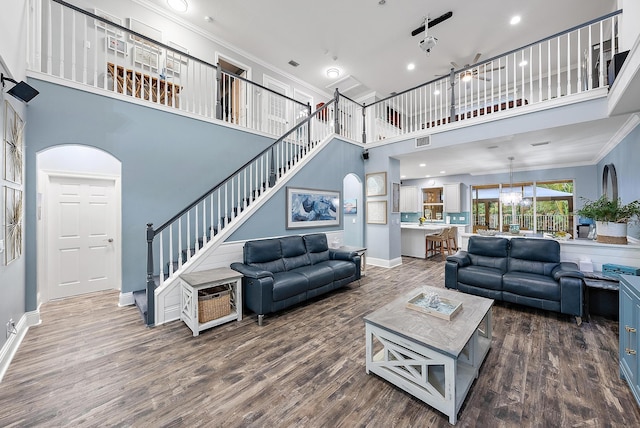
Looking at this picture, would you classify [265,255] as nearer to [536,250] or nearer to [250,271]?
[250,271]

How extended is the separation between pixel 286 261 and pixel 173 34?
17.0 ft

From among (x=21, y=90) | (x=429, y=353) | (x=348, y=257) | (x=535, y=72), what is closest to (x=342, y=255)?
(x=348, y=257)

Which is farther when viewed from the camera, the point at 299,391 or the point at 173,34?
the point at 173,34

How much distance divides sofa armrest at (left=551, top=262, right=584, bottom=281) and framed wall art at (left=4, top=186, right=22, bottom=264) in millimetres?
6143

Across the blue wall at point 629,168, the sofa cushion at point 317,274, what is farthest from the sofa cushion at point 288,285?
the blue wall at point 629,168

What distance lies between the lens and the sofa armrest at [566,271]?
315cm

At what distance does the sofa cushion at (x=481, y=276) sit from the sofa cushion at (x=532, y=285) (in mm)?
96

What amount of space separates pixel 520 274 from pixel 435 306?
2.31 m

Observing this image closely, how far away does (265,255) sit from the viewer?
386 centimetres

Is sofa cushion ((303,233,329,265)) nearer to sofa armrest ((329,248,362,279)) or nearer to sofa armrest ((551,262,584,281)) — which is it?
sofa armrest ((329,248,362,279))

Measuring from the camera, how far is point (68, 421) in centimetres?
169

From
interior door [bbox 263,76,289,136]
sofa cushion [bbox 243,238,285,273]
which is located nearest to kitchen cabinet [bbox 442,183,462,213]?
interior door [bbox 263,76,289,136]

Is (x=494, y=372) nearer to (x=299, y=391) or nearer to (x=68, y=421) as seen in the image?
(x=299, y=391)

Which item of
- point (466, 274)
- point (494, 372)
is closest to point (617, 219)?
point (466, 274)
